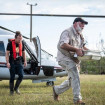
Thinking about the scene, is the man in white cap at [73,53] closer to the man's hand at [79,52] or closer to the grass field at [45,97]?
the man's hand at [79,52]

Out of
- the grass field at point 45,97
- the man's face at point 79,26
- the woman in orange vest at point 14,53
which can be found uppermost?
the man's face at point 79,26

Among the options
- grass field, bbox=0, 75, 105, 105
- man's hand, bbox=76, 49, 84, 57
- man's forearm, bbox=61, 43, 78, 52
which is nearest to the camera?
man's hand, bbox=76, 49, 84, 57

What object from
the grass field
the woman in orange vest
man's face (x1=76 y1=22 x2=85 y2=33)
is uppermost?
man's face (x1=76 y1=22 x2=85 y2=33)

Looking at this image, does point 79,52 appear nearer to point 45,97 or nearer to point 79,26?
point 79,26

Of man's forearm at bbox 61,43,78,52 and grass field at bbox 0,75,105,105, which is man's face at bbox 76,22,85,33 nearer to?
man's forearm at bbox 61,43,78,52

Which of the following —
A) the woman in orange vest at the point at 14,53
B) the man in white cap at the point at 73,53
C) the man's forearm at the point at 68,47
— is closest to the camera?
the man's forearm at the point at 68,47

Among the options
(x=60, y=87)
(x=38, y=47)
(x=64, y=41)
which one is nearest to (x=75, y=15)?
(x=64, y=41)

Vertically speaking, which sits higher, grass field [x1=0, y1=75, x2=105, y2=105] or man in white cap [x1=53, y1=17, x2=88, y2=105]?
man in white cap [x1=53, y1=17, x2=88, y2=105]

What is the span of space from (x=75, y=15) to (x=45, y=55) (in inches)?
242

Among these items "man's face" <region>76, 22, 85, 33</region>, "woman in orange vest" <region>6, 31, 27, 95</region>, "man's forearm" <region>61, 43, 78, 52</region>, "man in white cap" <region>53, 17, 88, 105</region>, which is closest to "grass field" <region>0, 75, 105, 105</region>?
"man in white cap" <region>53, 17, 88, 105</region>

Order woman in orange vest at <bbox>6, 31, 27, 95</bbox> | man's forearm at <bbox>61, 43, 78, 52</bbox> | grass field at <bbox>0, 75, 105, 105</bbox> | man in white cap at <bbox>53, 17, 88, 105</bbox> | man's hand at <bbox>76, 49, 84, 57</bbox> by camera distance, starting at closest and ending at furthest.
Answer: man's hand at <bbox>76, 49, 84, 57</bbox> → man's forearm at <bbox>61, 43, 78, 52</bbox> → man in white cap at <bbox>53, 17, 88, 105</bbox> → grass field at <bbox>0, 75, 105, 105</bbox> → woman in orange vest at <bbox>6, 31, 27, 95</bbox>

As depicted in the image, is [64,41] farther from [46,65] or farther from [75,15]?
[46,65]

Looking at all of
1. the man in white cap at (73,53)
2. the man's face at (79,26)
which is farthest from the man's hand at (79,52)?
the man's face at (79,26)

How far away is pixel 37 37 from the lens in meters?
11.3
